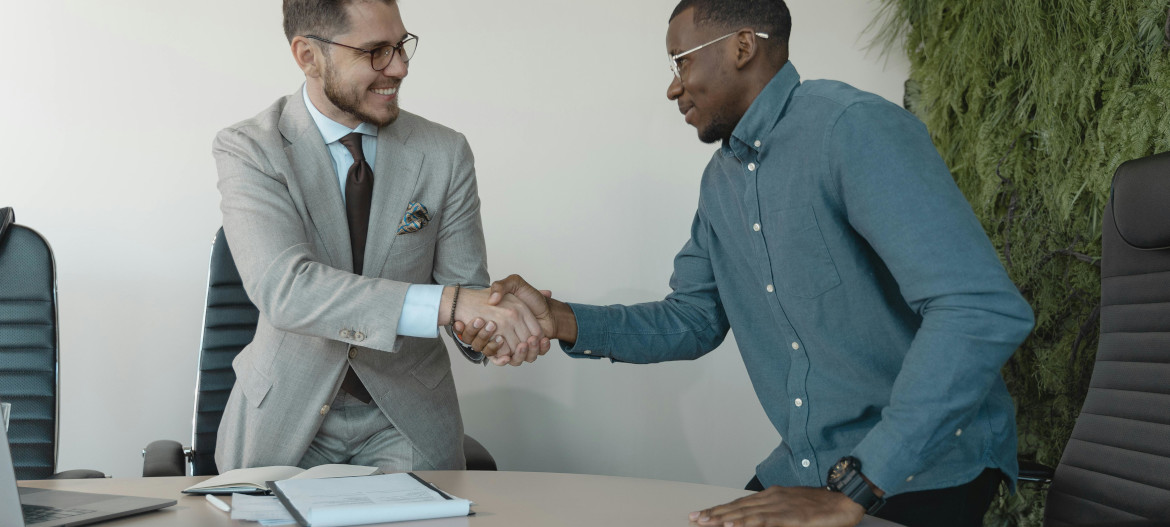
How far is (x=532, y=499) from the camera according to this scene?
4.79 ft

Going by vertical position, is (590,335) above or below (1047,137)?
below

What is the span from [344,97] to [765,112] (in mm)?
995

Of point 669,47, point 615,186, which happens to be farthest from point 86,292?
point 669,47

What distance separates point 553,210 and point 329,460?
1291mm

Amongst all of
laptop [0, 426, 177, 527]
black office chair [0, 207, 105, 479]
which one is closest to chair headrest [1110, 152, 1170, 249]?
laptop [0, 426, 177, 527]

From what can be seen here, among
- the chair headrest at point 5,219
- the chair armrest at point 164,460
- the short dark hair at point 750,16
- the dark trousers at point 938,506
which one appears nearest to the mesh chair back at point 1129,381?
the dark trousers at point 938,506

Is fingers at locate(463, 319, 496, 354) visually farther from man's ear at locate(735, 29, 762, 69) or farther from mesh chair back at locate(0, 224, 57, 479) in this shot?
mesh chair back at locate(0, 224, 57, 479)

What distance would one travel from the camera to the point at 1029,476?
1887 mm

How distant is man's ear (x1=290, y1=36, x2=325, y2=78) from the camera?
7.07ft

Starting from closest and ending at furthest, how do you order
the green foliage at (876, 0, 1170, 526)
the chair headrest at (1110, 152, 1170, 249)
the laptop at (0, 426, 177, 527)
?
the laptop at (0, 426, 177, 527), the chair headrest at (1110, 152, 1170, 249), the green foliage at (876, 0, 1170, 526)

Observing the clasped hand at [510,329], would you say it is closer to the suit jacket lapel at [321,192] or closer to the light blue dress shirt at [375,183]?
the light blue dress shirt at [375,183]

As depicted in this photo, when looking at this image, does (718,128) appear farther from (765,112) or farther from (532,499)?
(532,499)

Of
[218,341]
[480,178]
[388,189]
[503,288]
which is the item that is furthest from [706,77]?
[218,341]

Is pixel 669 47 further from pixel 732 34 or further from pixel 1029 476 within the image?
pixel 1029 476
